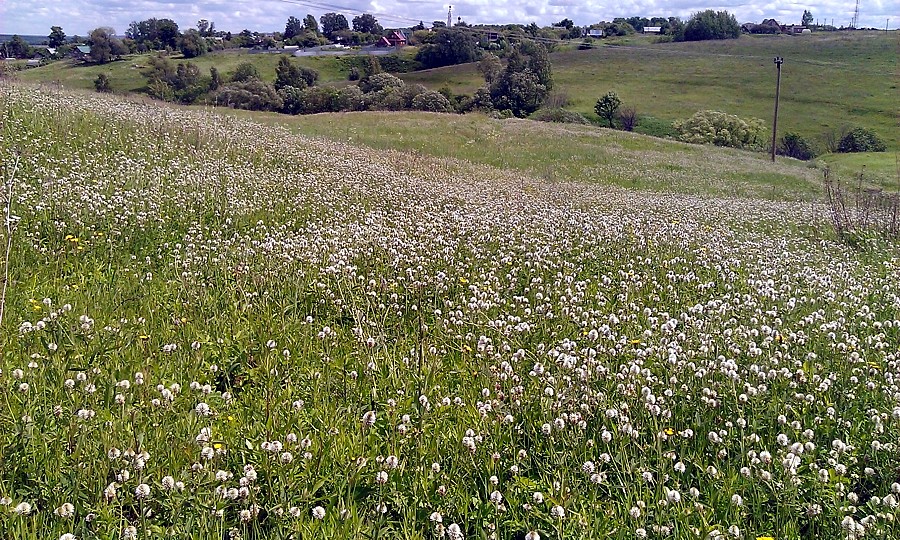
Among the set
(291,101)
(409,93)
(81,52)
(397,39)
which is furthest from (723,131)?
(397,39)

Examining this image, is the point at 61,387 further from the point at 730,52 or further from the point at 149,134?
the point at 730,52

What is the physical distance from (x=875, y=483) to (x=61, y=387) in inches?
171

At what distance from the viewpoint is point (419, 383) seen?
455cm

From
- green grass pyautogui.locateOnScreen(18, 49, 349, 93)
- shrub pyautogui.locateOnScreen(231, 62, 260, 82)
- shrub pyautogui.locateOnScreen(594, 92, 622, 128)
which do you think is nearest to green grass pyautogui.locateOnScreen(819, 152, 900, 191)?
shrub pyautogui.locateOnScreen(594, 92, 622, 128)

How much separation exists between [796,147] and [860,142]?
7852 mm

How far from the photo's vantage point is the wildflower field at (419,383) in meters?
3.17

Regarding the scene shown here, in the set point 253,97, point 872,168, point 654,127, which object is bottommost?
point 872,168

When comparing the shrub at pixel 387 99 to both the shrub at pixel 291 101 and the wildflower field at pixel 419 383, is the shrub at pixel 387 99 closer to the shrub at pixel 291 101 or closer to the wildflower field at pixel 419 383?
the shrub at pixel 291 101

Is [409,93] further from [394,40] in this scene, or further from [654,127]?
[394,40]

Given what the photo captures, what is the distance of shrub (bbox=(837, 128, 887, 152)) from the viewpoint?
7894 cm

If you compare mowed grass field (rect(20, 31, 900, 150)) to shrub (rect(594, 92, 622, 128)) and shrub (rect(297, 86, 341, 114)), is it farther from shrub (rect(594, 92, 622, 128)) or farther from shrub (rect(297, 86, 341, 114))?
shrub (rect(297, 86, 341, 114))

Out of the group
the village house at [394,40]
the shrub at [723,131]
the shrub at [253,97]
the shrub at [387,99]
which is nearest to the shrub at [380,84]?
the shrub at [387,99]

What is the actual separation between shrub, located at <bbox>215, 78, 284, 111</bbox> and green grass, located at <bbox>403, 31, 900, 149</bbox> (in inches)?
1442

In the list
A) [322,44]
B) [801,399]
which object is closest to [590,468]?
[801,399]
